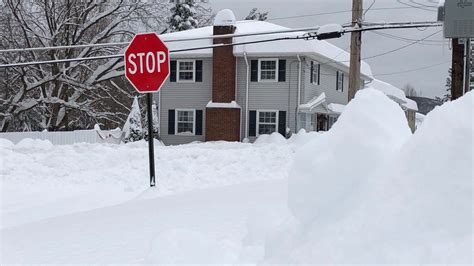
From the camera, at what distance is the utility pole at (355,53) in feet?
52.3

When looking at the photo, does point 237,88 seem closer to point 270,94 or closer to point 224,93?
point 224,93

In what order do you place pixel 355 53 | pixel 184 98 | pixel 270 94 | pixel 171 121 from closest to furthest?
pixel 355 53 < pixel 270 94 < pixel 184 98 < pixel 171 121

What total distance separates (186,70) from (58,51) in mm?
12360

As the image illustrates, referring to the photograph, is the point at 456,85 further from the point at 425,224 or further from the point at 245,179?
the point at 425,224

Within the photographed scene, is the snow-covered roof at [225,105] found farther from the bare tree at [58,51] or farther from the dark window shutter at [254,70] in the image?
the bare tree at [58,51]

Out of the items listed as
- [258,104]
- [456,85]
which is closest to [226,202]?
[456,85]

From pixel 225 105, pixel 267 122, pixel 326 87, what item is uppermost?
pixel 326 87

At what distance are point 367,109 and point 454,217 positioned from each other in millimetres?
1417

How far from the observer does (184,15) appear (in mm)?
52562

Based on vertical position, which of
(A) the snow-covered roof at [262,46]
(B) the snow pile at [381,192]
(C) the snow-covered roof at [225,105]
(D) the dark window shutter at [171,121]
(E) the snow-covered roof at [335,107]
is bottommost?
(D) the dark window shutter at [171,121]

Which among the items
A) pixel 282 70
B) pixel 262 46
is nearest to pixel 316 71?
pixel 282 70

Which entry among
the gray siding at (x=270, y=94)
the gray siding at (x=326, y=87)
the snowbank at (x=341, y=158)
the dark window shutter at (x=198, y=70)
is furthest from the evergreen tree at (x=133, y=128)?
the snowbank at (x=341, y=158)

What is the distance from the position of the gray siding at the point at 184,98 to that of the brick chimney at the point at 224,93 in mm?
787

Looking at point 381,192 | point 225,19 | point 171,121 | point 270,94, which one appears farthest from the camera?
point 171,121
